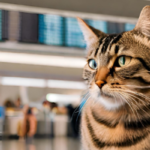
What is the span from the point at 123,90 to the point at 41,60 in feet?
2.86

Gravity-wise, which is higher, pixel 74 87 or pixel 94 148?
pixel 94 148

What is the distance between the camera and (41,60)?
141 centimetres

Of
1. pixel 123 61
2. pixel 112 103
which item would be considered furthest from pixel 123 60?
pixel 112 103

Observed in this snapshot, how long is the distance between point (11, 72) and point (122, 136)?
0.93 metres

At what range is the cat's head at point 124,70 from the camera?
633 mm

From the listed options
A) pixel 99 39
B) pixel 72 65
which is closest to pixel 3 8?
pixel 72 65

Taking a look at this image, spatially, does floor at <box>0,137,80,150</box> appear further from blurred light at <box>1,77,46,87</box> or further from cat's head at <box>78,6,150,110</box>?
cat's head at <box>78,6,150,110</box>

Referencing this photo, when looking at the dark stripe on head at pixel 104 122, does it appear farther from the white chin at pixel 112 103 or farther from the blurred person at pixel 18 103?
the blurred person at pixel 18 103

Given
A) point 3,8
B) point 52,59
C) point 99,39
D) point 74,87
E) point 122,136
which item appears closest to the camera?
point 122,136

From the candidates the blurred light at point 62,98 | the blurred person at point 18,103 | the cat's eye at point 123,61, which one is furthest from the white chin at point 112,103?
the blurred person at point 18,103

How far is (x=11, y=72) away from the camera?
138 cm

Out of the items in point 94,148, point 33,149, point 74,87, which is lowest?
point 33,149

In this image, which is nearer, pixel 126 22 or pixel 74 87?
pixel 126 22

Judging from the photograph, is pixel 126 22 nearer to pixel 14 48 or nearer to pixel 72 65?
pixel 72 65
